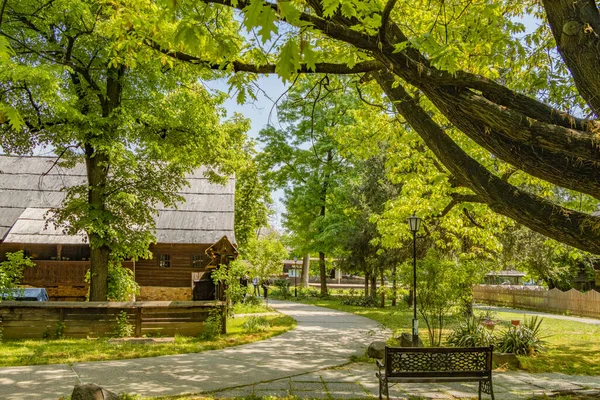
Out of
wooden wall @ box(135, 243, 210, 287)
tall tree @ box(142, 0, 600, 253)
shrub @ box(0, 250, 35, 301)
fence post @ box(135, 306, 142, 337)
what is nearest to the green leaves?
tall tree @ box(142, 0, 600, 253)

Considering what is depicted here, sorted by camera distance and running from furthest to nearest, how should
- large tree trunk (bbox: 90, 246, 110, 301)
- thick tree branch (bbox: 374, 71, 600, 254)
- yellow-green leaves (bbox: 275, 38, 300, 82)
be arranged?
1. large tree trunk (bbox: 90, 246, 110, 301)
2. thick tree branch (bbox: 374, 71, 600, 254)
3. yellow-green leaves (bbox: 275, 38, 300, 82)

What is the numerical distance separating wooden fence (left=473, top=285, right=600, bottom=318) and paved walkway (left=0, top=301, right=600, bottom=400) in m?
16.9

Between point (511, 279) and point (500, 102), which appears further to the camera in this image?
point (511, 279)

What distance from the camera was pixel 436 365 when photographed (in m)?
6.64

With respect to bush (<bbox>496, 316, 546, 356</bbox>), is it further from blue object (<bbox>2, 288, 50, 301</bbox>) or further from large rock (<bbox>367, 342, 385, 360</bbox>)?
blue object (<bbox>2, 288, 50, 301</bbox>)

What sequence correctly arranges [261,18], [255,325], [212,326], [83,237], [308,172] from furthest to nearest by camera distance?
1. [308,172]
2. [83,237]
3. [255,325]
4. [212,326]
5. [261,18]

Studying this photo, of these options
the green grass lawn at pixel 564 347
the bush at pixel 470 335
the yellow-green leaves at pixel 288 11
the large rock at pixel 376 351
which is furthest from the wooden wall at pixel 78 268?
the yellow-green leaves at pixel 288 11

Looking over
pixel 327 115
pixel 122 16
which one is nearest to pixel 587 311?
pixel 327 115

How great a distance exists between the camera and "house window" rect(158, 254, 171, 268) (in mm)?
21406

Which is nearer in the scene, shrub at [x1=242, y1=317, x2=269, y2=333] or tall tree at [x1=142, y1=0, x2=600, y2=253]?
tall tree at [x1=142, y1=0, x2=600, y2=253]

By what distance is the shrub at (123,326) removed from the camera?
12.4m

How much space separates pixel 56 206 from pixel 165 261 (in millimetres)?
5832

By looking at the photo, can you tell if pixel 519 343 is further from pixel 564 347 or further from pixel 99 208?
pixel 99 208

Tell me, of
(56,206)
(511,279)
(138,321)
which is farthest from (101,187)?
(511,279)
